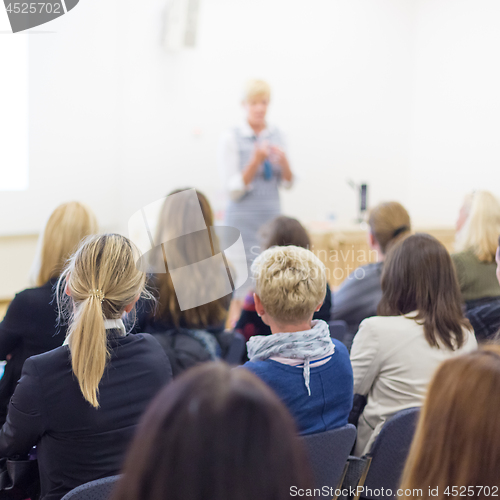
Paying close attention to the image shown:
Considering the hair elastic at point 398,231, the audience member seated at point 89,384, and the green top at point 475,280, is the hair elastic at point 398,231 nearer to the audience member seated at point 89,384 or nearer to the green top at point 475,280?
the green top at point 475,280

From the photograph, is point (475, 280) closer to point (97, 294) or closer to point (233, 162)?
point (97, 294)

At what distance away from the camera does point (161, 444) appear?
0.57m

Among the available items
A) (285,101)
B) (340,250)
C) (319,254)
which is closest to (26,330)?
(319,254)

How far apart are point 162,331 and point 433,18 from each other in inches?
204

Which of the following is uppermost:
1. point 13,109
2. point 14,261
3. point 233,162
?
point 13,109

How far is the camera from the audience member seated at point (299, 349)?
1.31m

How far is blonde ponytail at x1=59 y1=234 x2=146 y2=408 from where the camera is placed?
123cm

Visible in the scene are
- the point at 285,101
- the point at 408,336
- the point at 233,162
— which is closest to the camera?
the point at 408,336

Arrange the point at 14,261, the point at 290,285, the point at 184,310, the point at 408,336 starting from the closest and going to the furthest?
the point at 290,285, the point at 408,336, the point at 184,310, the point at 14,261

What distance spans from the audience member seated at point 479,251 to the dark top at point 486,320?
0.22 m

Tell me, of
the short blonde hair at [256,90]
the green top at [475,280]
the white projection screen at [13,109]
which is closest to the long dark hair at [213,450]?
the green top at [475,280]

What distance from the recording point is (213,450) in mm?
564

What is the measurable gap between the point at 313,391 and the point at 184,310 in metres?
0.70

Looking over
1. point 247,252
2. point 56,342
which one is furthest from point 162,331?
point 247,252
